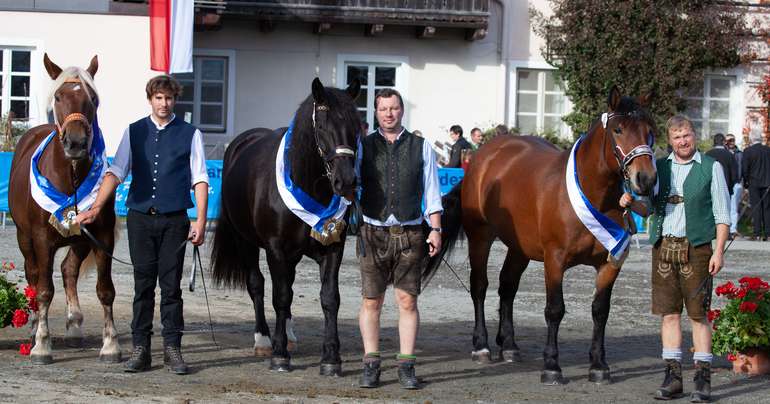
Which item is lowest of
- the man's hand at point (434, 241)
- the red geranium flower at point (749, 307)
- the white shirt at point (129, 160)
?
the red geranium flower at point (749, 307)

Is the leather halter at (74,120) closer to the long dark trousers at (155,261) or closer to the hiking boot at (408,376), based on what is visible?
the long dark trousers at (155,261)

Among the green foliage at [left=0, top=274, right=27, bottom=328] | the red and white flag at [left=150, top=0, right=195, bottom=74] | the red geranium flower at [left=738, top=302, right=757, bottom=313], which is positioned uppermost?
the red and white flag at [left=150, top=0, right=195, bottom=74]

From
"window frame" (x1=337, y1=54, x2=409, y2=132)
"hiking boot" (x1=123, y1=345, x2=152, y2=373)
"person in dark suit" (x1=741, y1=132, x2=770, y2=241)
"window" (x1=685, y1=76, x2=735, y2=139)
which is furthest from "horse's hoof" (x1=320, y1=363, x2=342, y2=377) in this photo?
"window" (x1=685, y1=76, x2=735, y2=139)

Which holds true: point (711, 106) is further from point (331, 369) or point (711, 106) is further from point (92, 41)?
point (331, 369)

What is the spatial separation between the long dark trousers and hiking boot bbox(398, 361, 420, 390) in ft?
5.21

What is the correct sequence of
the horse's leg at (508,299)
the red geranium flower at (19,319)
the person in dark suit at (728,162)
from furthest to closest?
the person in dark suit at (728,162) < the horse's leg at (508,299) < the red geranium flower at (19,319)

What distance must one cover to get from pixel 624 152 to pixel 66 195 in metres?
3.86

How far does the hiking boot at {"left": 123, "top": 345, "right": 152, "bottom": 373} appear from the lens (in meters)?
8.20

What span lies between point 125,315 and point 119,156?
2955 millimetres

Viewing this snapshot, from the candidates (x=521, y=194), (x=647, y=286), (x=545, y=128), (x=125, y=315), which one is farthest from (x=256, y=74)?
(x=521, y=194)

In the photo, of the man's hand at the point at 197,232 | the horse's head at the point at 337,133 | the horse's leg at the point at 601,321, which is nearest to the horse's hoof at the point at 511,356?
the horse's leg at the point at 601,321

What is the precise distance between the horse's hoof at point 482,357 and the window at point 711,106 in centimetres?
1919

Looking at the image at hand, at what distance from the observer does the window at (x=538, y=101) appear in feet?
89.5

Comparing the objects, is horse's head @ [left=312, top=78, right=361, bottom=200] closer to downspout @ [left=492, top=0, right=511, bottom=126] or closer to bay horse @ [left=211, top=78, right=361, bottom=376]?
bay horse @ [left=211, top=78, right=361, bottom=376]
